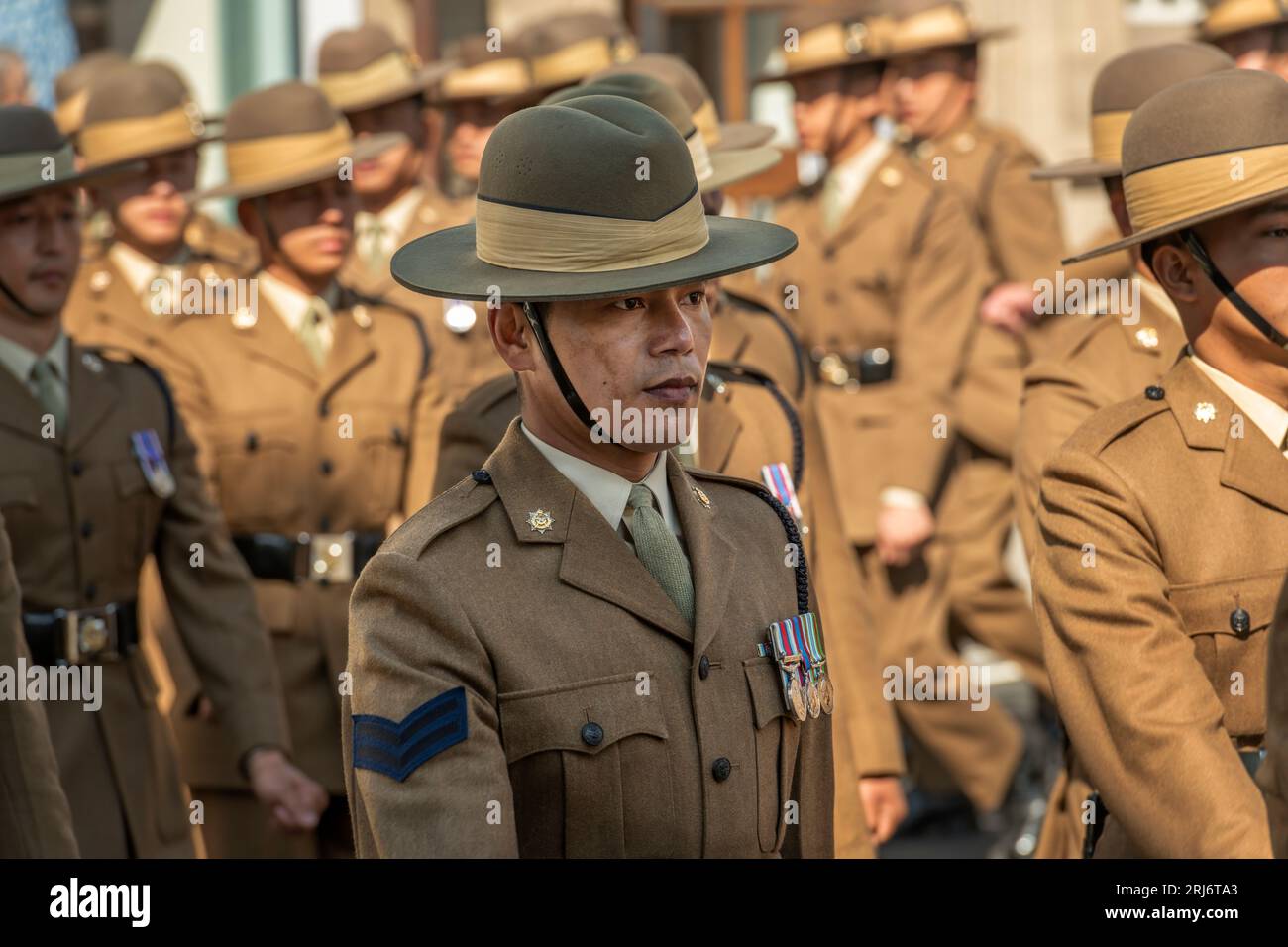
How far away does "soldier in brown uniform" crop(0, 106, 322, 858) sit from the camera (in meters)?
5.28

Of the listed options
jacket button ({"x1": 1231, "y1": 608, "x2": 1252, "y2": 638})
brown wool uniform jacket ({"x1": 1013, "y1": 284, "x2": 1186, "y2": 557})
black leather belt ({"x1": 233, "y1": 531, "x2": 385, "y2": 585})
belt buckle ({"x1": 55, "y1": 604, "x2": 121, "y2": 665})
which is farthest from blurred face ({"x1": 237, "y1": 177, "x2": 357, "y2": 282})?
jacket button ({"x1": 1231, "y1": 608, "x2": 1252, "y2": 638})

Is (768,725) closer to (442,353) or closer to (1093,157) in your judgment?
(1093,157)

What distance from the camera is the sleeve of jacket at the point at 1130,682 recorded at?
11.7 feet

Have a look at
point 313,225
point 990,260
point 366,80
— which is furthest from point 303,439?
point 990,260

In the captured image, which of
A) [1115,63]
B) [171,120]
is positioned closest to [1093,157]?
[1115,63]

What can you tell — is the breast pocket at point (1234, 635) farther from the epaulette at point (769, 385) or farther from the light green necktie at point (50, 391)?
the light green necktie at point (50, 391)

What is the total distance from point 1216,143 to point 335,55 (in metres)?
6.24

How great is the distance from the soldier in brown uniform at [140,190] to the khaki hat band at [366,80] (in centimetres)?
72

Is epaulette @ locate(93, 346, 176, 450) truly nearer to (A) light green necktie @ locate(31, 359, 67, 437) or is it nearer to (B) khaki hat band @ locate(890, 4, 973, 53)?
(A) light green necktie @ locate(31, 359, 67, 437)

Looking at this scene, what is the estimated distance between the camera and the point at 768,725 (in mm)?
3184

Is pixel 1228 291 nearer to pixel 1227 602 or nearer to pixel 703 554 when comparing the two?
pixel 1227 602

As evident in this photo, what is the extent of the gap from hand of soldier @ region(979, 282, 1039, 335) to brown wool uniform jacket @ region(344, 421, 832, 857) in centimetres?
577

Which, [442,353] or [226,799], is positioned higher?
[442,353]
